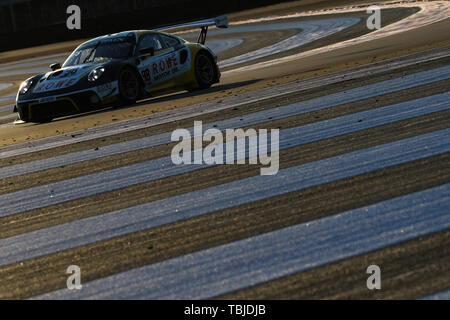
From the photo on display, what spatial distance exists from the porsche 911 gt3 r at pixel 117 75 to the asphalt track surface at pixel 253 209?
3473 millimetres

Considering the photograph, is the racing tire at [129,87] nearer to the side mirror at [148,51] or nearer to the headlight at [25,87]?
the side mirror at [148,51]

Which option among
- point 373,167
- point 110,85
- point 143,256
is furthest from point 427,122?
point 110,85

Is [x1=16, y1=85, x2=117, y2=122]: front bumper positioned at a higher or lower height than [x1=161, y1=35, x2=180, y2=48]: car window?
lower

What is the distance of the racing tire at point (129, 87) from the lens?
40.1ft

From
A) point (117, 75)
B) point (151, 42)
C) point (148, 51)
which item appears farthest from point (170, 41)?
point (117, 75)

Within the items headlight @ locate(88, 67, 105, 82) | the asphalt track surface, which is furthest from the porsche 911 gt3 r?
the asphalt track surface

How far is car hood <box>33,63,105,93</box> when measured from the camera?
1221 centimetres

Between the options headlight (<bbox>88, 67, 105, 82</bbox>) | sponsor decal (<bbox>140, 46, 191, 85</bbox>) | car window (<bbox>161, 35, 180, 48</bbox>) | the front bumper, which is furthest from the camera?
car window (<bbox>161, 35, 180, 48</bbox>)

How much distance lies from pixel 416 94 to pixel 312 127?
1301mm

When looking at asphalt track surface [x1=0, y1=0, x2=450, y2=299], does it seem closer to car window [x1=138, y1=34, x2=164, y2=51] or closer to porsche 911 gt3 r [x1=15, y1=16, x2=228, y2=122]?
porsche 911 gt3 r [x1=15, y1=16, x2=228, y2=122]

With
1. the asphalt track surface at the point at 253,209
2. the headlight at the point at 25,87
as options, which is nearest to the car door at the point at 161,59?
the headlight at the point at 25,87

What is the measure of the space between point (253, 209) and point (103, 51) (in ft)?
28.1

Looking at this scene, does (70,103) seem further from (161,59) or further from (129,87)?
(161,59)

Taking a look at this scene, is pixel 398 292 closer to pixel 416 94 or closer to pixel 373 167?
pixel 373 167
